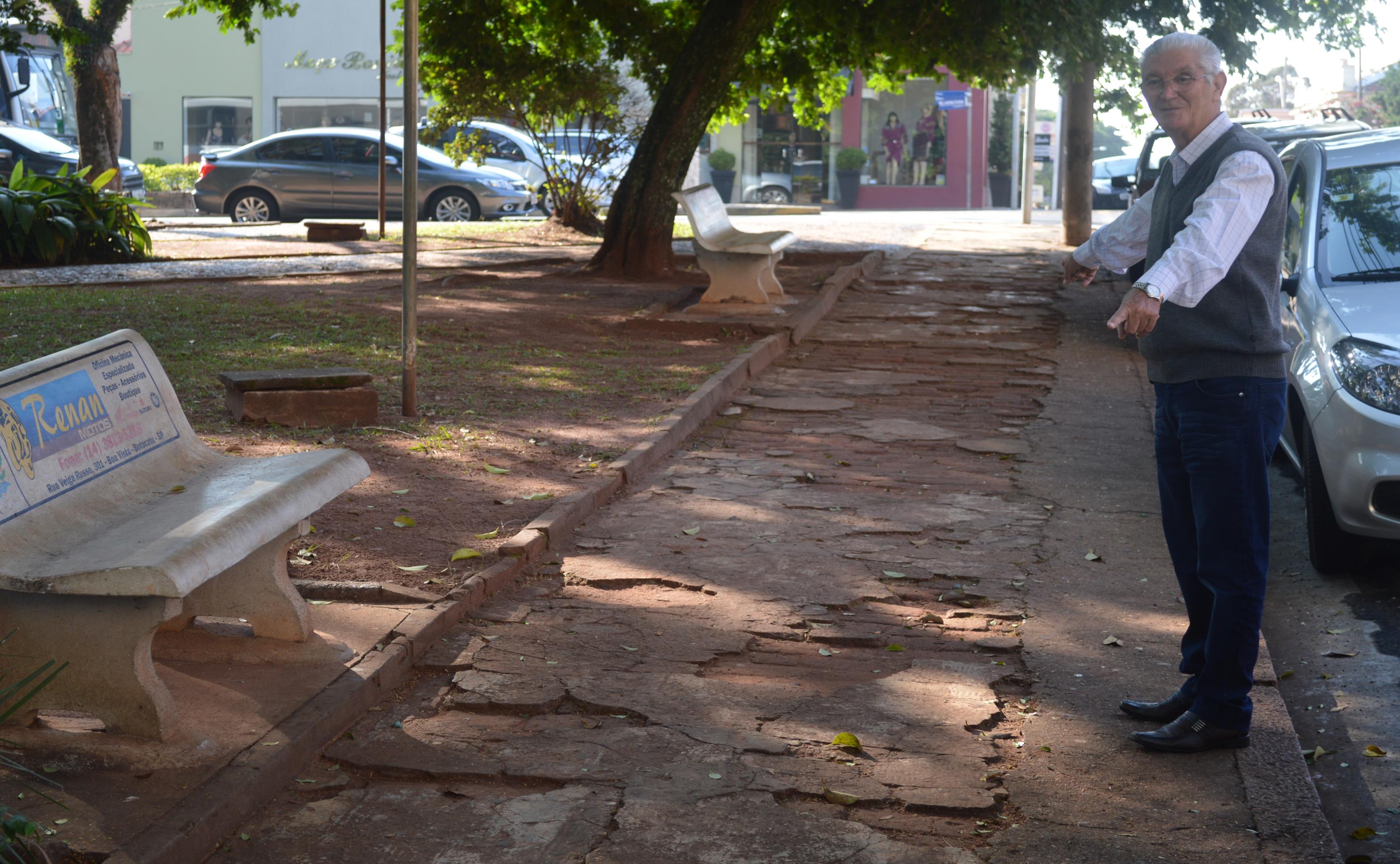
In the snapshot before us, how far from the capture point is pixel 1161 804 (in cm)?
319

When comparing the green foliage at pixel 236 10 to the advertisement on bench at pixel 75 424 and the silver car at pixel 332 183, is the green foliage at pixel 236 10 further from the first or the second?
the advertisement on bench at pixel 75 424

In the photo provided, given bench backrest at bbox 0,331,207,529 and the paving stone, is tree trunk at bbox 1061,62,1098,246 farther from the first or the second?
the paving stone

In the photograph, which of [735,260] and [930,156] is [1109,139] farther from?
[735,260]

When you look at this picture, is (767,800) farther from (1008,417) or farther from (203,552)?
(1008,417)

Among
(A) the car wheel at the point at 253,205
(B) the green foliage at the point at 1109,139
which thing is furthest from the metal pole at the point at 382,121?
(B) the green foliage at the point at 1109,139

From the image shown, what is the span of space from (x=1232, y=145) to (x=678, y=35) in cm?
1258

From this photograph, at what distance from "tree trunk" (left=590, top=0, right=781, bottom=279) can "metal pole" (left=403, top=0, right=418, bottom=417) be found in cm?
676

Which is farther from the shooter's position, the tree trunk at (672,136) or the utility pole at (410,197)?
the tree trunk at (672,136)

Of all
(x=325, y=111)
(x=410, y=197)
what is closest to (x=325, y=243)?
(x=410, y=197)

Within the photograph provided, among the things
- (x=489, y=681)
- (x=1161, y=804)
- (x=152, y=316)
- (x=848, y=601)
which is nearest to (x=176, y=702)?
(x=489, y=681)

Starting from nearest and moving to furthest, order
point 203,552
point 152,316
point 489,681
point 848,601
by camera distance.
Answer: point 203,552, point 489,681, point 848,601, point 152,316

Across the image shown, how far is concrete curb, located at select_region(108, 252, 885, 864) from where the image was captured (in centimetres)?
281

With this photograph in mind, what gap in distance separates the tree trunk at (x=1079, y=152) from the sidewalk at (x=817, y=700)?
1232 cm

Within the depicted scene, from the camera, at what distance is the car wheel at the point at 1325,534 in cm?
500
